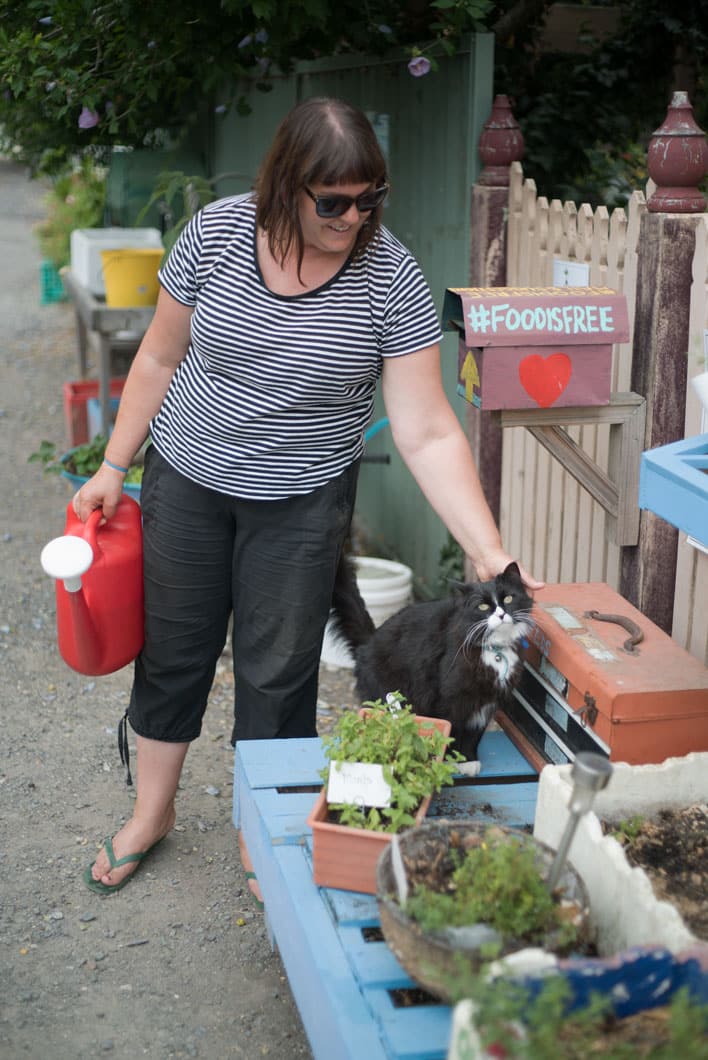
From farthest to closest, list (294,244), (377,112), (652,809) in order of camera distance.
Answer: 1. (377,112)
2. (294,244)
3. (652,809)

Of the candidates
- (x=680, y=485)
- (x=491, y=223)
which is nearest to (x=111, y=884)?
(x=680, y=485)

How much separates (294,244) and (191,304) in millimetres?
283

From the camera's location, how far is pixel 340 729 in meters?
2.26

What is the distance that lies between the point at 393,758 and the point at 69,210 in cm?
1231

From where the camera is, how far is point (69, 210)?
43.9 ft

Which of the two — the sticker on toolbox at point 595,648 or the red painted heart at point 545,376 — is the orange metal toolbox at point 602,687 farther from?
the red painted heart at point 545,376

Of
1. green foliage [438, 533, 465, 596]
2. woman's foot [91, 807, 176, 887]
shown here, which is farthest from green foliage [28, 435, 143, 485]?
woman's foot [91, 807, 176, 887]

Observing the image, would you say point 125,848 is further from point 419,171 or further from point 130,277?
point 130,277

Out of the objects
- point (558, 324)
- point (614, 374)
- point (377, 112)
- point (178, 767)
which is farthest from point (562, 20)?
point (178, 767)

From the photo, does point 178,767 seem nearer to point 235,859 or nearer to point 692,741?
point 235,859

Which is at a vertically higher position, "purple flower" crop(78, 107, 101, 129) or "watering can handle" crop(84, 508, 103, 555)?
"purple flower" crop(78, 107, 101, 129)

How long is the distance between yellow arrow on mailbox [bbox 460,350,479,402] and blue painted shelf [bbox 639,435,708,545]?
963mm

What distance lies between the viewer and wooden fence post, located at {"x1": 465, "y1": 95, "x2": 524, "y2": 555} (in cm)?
406

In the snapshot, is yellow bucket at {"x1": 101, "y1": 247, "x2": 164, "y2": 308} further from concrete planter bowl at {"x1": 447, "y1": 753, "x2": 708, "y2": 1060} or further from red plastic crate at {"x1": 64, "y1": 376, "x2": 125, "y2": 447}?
concrete planter bowl at {"x1": 447, "y1": 753, "x2": 708, "y2": 1060}
